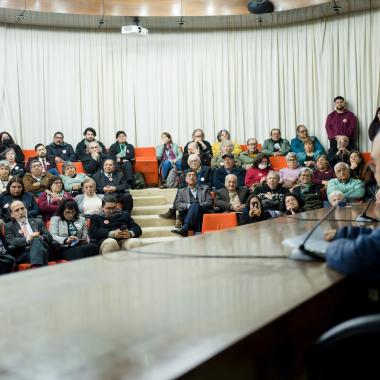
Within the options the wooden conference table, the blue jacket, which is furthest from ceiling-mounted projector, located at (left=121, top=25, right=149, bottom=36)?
the blue jacket

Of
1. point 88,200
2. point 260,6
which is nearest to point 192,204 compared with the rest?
point 88,200

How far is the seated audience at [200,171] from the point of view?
25.3ft

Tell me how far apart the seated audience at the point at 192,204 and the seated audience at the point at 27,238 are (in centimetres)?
169

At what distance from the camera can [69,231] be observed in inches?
225

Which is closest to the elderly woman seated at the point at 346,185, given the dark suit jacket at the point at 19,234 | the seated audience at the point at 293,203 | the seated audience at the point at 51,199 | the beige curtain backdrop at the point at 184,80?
the seated audience at the point at 293,203

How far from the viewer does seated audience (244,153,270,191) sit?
787 cm

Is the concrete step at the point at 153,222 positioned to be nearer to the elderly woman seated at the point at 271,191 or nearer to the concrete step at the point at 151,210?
the concrete step at the point at 151,210

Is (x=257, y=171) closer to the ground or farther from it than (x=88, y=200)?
farther from it

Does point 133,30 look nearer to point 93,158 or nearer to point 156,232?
point 93,158

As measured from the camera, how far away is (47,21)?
956 centimetres

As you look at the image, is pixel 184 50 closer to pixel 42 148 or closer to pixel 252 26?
pixel 252 26

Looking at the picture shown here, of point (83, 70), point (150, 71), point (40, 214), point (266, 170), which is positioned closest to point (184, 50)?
point (150, 71)

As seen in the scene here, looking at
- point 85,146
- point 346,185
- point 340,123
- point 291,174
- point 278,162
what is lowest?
point 346,185

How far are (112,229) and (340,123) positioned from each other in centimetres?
452
